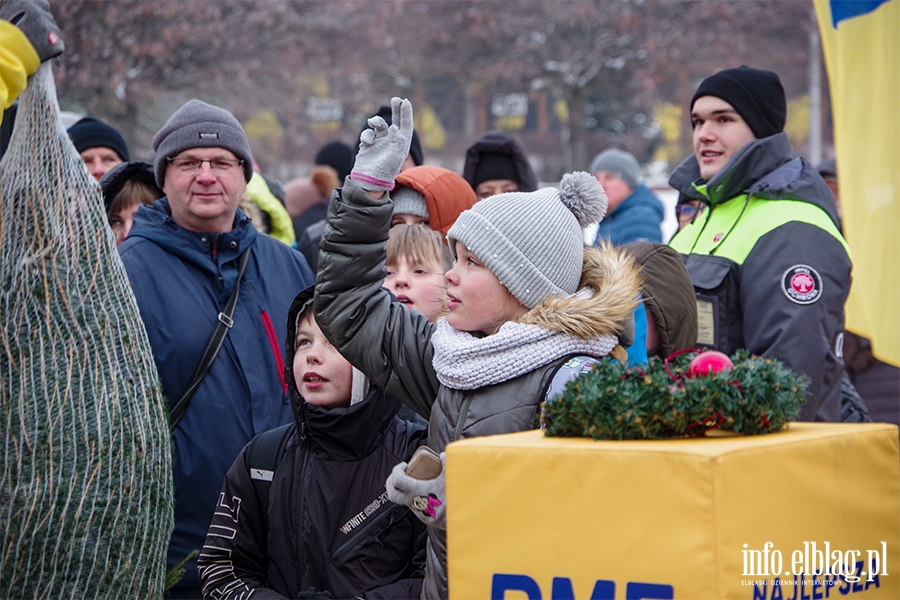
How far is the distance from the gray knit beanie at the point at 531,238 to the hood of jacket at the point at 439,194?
4.41 ft

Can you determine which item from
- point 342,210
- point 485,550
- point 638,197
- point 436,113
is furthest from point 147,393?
point 436,113

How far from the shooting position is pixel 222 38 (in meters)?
14.6

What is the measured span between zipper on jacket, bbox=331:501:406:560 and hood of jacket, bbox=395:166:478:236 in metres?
1.37

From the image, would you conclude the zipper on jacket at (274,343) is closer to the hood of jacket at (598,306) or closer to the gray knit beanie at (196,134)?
the gray knit beanie at (196,134)

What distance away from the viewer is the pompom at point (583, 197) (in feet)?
8.13

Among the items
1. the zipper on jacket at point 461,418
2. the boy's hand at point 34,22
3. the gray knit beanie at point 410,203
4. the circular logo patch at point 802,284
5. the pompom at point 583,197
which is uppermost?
the boy's hand at point 34,22

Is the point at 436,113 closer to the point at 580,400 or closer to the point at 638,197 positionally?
the point at 638,197

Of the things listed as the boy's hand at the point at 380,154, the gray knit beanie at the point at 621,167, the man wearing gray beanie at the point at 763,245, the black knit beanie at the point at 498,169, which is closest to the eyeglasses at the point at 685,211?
the gray knit beanie at the point at 621,167

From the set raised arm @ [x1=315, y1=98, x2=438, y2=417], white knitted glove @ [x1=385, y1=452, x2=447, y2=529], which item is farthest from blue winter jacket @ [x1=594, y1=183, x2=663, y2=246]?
white knitted glove @ [x1=385, y1=452, x2=447, y2=529]

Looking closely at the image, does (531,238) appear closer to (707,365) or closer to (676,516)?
(707,365)

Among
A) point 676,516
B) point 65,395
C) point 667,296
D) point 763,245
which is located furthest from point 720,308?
point 65,395

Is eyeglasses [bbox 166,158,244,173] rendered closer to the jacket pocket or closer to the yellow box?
the jacket pocket

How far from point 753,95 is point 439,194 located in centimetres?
123

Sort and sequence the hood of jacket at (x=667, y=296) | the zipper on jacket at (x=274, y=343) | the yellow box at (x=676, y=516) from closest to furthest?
the yellow box at (x=676, y=516)
the hood of jacket at (x=667, y=296)
the zipper on jacket at (x=274, y=343)
